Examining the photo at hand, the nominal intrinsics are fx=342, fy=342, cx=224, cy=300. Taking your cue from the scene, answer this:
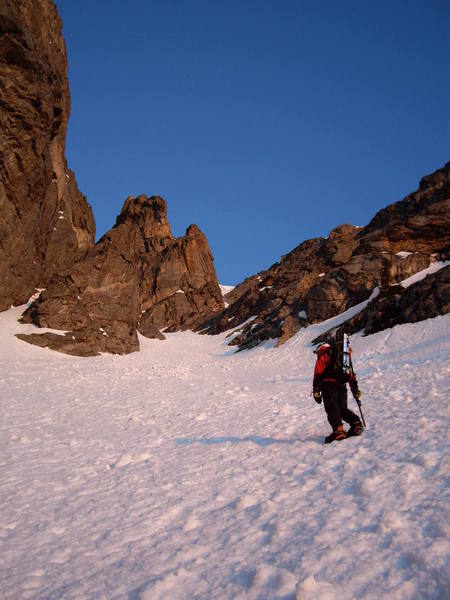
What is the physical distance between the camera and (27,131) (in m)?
32.0

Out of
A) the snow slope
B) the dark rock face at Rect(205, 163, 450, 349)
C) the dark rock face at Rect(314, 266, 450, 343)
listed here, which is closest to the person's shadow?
the snow slope

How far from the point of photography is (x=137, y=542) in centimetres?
337

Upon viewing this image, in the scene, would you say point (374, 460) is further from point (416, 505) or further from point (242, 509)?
point (242, 509)

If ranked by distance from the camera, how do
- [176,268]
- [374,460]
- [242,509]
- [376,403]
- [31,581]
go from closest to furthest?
1. [31,581]
2. [242,509]
3. [374,460]
4. [376,403]
5. [176,268]

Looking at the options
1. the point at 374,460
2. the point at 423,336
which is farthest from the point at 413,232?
the point at 374,460

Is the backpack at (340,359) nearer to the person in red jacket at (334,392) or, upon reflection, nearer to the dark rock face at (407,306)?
the person in red jacket at (334,392)

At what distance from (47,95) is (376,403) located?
133 feet

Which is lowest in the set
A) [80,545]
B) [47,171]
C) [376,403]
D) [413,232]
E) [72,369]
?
[376,403]

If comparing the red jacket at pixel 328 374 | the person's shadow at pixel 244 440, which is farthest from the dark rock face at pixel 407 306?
the person's shadow at pixel 244 440

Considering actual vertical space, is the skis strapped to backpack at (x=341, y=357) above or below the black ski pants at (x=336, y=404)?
above

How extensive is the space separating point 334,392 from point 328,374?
348mm

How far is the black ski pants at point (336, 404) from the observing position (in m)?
6.07

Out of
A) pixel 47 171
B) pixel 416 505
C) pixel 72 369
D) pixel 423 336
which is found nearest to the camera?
pixel 416 505

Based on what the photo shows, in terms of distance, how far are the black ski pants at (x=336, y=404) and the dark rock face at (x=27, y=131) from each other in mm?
35689
